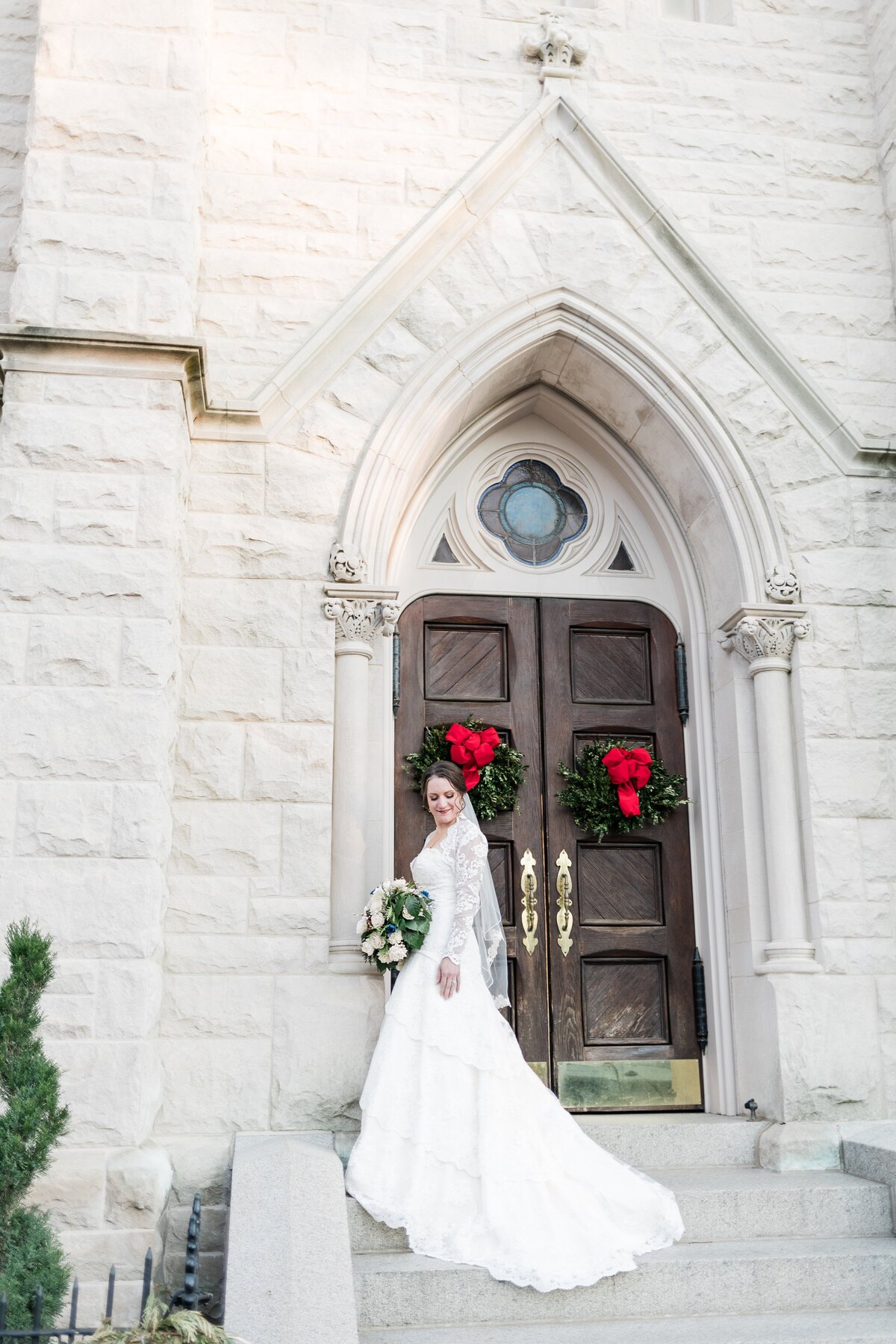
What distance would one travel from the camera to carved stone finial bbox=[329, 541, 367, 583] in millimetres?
6426

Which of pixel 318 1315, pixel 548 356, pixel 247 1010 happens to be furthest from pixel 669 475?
pixel 318 1315

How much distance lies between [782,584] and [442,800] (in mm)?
2335

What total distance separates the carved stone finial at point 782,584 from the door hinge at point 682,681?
762 millimetres

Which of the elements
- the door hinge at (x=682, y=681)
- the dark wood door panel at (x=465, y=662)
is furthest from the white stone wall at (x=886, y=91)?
the dark wood door panel at (x=465, y=662)

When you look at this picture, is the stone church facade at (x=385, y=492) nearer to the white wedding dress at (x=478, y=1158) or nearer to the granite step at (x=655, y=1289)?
the white wedding dress at (x=478, y=1158)

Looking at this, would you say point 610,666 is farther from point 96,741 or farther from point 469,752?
point 96,741

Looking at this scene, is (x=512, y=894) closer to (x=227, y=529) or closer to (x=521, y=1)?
(x=227, y=529)

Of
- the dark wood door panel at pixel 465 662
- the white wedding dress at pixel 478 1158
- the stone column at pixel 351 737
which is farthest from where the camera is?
the dark wood door panel at pixel 465 662

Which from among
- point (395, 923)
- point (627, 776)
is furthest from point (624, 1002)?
point (395, 923)

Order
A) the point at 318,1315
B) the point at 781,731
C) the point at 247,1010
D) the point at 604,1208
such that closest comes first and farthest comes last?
the point at 318,1315 → the point at 604,1208 → the point at 247,1010 → the point at 781,731

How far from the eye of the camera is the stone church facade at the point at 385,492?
5.53 meters

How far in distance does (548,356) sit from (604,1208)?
4.72 meters

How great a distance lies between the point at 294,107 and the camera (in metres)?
7.25

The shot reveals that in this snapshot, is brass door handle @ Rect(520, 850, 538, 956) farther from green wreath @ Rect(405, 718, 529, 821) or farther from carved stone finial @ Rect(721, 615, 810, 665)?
carved stone finial @ Rect(721, 615, 810, 665)
